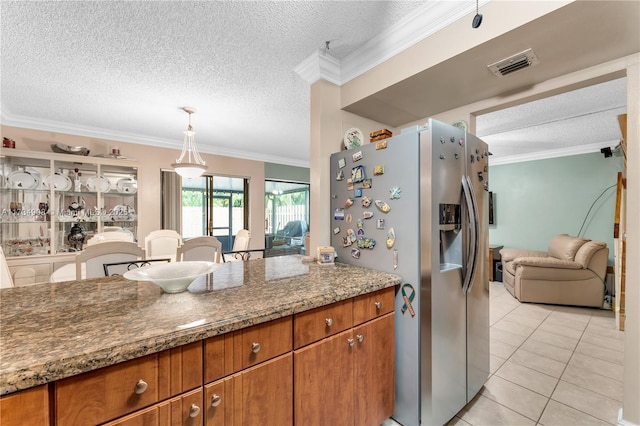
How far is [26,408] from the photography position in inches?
25.6

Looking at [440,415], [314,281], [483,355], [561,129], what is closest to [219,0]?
[314,281]

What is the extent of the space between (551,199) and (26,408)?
674 centimetres

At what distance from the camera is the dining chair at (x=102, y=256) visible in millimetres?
2225

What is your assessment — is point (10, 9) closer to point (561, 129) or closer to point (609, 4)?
point (609, 4)

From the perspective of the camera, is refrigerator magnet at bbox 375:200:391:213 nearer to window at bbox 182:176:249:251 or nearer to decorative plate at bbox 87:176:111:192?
decorative plate at bbox 87:176:111:192

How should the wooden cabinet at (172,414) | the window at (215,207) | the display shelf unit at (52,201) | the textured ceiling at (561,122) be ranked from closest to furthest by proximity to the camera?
the wooden cabinet at (172,414), the textured ceiling at (561,122), the display shelf unit at (52,201), the window at (215,207)

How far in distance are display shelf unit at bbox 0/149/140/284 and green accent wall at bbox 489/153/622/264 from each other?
698cm

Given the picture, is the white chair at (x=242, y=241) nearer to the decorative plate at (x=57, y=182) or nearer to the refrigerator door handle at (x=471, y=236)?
the decorative plate at (x=57, y=182)

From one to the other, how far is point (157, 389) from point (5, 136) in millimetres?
4508

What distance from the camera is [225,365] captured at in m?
0.94

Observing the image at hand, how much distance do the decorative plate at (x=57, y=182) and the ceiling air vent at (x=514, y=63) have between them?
472 centimetres

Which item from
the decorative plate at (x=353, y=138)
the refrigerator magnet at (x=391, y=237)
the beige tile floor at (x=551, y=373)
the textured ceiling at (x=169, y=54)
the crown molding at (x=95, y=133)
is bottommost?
the beige tile floor at (x=551, y=373)

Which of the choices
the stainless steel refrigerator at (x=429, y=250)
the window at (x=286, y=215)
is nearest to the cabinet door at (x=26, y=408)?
the stainless steel refrigerator at (x=429, y=250)

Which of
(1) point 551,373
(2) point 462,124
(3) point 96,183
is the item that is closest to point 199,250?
(3) point 96,183
